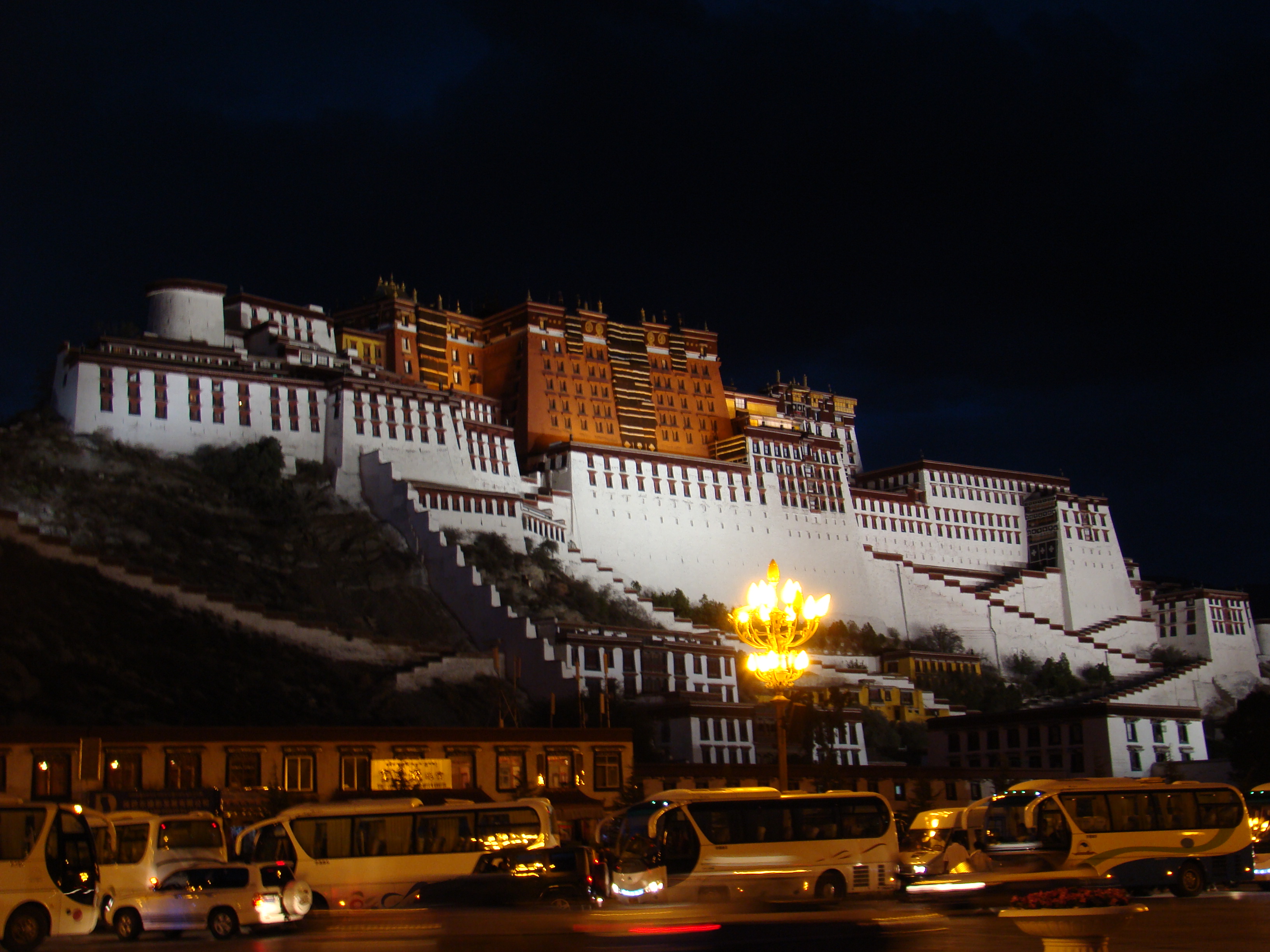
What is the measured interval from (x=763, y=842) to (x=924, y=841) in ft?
25.9

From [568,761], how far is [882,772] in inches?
488

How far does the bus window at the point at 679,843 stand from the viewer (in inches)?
835

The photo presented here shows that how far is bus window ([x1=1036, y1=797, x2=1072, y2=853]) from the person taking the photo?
21.5 m

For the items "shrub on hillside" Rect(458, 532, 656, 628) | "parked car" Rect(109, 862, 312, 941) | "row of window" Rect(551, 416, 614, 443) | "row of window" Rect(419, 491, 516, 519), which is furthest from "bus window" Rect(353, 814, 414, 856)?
"row of window" Rect(551, 416, 614, 443)

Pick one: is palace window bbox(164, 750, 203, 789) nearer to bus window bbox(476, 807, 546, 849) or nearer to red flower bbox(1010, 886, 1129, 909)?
bus window bbox(476, 807, 546, 849)

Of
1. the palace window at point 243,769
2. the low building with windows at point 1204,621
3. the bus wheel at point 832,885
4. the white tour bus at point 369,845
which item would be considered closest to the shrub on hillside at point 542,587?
the palace window at point 243,769

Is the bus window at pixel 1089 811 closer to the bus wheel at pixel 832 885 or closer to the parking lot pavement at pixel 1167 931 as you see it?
the parking lot pavement at pixel 1167 931

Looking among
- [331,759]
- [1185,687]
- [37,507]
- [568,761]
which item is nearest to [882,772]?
[568,761]

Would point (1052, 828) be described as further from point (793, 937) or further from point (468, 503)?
point (468, 503)

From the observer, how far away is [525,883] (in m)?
16.8

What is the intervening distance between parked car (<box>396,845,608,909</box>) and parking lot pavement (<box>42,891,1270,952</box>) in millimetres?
1737

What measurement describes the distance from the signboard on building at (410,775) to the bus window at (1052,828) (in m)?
20.3

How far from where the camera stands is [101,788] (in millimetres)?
35094

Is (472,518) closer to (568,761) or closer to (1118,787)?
(568,761)
